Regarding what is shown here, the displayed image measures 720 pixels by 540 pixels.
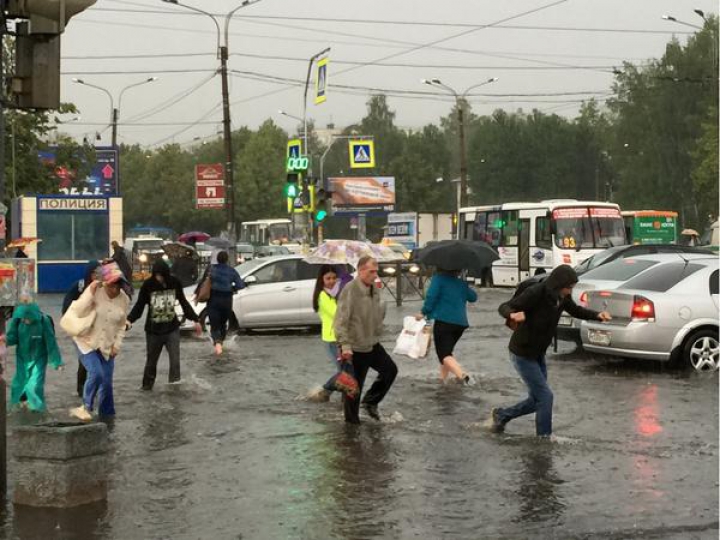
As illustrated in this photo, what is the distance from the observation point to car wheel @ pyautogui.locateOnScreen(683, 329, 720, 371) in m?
16.1

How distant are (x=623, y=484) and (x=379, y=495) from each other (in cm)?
173

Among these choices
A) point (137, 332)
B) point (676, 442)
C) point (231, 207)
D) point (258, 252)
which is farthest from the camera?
point (258, 252)

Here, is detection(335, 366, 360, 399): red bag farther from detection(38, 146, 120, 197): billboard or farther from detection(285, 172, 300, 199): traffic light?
detection(38, 146, 120, 197): billboard

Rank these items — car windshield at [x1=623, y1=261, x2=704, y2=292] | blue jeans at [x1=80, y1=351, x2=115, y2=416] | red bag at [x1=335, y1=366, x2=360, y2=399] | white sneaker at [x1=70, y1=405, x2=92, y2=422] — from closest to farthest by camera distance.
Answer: red bag at [x1=335, y1=366, x2=360, y2=399] < blue jeans at [x1=80, y1=351, x2=115, y2=416] < white sneaker at [x1=70, y1=405, x2=92, y2=422] < car windshield at [x1=623, y1=261, x2=704, y2=292]

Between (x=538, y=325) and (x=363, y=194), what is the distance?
81.5m

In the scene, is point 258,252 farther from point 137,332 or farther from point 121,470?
point 121,470

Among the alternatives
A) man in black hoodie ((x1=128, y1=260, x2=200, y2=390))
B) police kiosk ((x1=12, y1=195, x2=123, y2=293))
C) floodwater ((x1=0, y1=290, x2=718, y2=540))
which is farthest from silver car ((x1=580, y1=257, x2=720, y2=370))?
police kiosk ((x1=12, y1=195, x2=123, y2=293))

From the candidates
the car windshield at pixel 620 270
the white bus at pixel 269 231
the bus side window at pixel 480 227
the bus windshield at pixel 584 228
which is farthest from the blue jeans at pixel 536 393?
the white bus at pixel 269 231

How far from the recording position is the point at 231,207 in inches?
1495

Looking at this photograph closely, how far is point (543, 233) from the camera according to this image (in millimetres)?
39375

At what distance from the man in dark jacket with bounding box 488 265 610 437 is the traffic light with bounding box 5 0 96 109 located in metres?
4.04

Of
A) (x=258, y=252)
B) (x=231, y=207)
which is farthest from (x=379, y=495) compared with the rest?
(x=258, y=252)

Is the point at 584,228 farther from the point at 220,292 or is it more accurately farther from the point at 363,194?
the point at 363,194

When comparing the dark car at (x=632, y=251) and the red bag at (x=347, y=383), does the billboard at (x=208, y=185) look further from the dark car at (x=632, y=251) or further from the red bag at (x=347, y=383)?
the red bag at (x=347, y=383)
